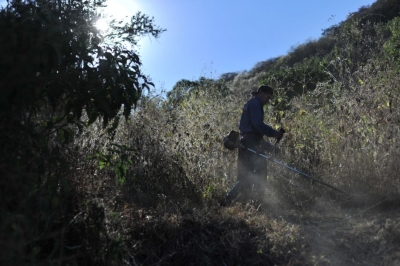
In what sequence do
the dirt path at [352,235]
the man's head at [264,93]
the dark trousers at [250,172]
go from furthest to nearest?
the man's head at [264,93]
the dark trousers at [250,172]
the dirt path at [352,235]

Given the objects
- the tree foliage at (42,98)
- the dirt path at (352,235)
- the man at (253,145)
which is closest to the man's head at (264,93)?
the man at (253,145)

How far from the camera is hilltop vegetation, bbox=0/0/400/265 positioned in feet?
13.1

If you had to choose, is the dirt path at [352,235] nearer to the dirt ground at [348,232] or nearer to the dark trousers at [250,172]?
the dirt ground at [348,232]

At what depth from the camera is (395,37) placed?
11.3 m

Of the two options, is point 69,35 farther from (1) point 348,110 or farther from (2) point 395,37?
(2) point 395,37

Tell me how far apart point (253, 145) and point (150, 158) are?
1547 mm

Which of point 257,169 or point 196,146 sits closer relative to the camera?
point 257,169

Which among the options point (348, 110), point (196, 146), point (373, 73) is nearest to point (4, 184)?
point (196, 146)

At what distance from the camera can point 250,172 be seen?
7.64m

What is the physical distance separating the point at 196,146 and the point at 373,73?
121 inches

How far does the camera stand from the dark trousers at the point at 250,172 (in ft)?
24.8

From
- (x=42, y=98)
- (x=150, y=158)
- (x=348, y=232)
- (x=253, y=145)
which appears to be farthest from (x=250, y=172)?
(x=42, y=98)

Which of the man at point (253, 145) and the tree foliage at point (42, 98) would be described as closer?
the tree foliage at point (42, 98)

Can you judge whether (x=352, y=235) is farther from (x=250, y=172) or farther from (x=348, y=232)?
(x=250, y=172)
